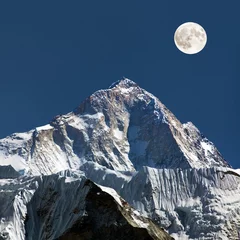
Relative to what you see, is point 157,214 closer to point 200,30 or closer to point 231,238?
point 231,238

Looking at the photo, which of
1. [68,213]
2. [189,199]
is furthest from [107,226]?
[189,199]

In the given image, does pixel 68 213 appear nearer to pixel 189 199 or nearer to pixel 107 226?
pixel 107 226

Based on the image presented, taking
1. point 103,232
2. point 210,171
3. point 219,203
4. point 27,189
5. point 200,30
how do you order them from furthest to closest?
point 210,171 → point 219,203 → point 27,189 → point 200,30 → point 103,232

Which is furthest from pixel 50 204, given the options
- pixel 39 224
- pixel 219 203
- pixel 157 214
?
pixel 219 203

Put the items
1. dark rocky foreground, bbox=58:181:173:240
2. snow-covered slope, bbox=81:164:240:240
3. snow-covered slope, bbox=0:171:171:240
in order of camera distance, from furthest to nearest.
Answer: snow-covered slope, bbox=81:164:240:240
snow-covered slope, bbox=0:171:171:240
dark rocky foreground, bbox=58:181:173:240

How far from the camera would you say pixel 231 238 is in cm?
12975

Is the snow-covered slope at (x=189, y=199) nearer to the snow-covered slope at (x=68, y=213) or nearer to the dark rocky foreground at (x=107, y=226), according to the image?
the snow-covered slope at (x=68, y=213)

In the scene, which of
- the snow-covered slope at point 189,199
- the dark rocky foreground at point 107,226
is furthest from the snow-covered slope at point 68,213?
the snow-covered slope at point 189,199

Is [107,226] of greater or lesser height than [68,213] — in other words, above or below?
below

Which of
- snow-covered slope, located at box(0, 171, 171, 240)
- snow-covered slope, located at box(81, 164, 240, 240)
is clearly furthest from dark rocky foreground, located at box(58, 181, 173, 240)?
snow-covered slope, located at box(81, 164, 240, 240)

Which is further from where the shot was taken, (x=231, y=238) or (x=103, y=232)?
(x=231, y=238)

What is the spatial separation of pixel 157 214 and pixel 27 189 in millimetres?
24885

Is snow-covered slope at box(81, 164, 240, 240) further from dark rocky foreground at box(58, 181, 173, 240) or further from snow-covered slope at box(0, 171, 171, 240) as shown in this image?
dark rocky foreground at box(58, 181, 173, 240)

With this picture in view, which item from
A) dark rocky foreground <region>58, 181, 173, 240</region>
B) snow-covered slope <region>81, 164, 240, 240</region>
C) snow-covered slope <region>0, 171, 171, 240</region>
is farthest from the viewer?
snow-covered slope <region>81, 164, 240, 240</region>
